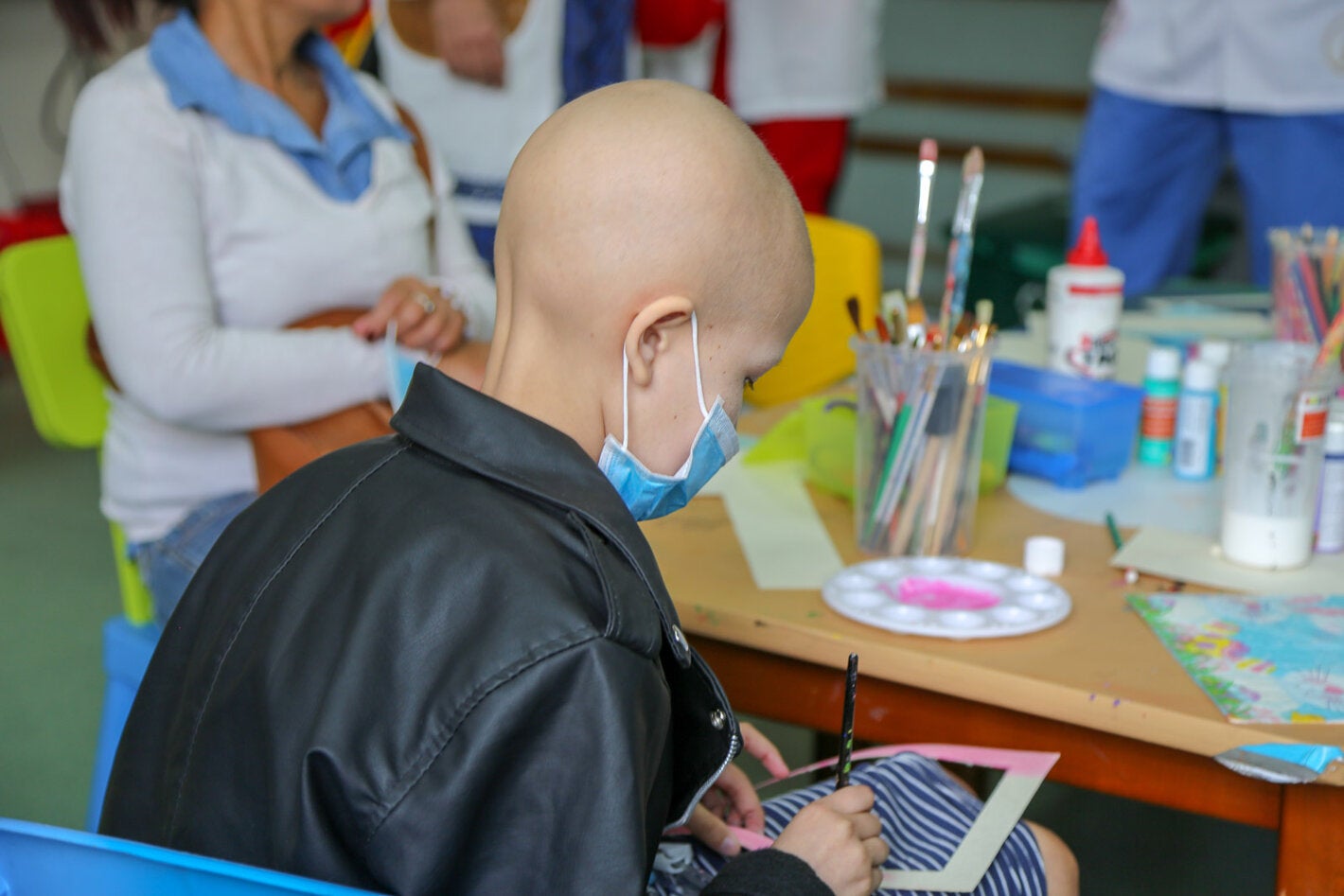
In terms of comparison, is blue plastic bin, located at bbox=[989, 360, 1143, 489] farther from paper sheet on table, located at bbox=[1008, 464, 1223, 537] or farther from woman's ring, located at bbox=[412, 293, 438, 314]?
woman's ring, located at bbox=[412, 293, 438, 314]

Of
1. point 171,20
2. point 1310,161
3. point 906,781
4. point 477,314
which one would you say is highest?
point 171,20

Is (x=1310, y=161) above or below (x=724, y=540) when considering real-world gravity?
above

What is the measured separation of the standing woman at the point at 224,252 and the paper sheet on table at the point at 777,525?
38cm

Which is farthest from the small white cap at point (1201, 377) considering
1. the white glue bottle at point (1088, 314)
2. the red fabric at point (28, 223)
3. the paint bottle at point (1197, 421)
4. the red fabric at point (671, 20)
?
the red fabric at point (28, 223)

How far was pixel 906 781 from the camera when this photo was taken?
1.08 metres

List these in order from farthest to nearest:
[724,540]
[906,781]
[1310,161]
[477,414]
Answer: [1310,161], [724,540], [906,781], [477,414]

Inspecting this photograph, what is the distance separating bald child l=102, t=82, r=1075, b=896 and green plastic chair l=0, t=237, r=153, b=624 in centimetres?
77

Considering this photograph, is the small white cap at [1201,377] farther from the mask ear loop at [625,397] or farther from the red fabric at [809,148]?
the red fabric at [809,148]

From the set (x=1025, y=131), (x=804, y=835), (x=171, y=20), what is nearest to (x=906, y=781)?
(x=804, y=835)

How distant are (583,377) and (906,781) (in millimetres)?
437

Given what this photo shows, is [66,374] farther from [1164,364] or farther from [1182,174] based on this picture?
[1182,174]

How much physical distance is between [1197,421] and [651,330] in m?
0.83

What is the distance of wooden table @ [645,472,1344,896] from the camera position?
3.04 feet

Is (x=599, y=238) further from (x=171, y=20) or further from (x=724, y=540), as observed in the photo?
(x=171, y=20)
